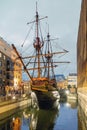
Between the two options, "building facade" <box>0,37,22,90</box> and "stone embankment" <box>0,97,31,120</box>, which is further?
"building facade" <box>0,37,22,90</box>

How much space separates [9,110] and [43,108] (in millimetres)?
16528

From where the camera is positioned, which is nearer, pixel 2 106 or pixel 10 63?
pixel 2 106

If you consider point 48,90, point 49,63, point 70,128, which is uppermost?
point 49,63

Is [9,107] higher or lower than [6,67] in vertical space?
lower

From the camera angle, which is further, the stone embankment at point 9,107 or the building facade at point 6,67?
the building facade at point 6,67

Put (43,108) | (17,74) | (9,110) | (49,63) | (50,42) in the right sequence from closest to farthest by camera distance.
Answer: (9,110), (43,108), (49,63), (50,42), (17,74)

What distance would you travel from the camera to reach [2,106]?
4153cm

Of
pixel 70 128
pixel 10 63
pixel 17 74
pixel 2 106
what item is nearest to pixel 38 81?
pixel 2 106

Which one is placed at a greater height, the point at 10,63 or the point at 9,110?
the point at 10,63

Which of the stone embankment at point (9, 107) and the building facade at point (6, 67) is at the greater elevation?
the building facade at point (6, 67)

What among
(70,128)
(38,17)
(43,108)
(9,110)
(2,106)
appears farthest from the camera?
(38,17)

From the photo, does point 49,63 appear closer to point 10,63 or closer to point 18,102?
point 10,63

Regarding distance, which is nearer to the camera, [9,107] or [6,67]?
[9,107]

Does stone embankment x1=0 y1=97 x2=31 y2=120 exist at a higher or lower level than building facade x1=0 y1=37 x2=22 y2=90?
lower
